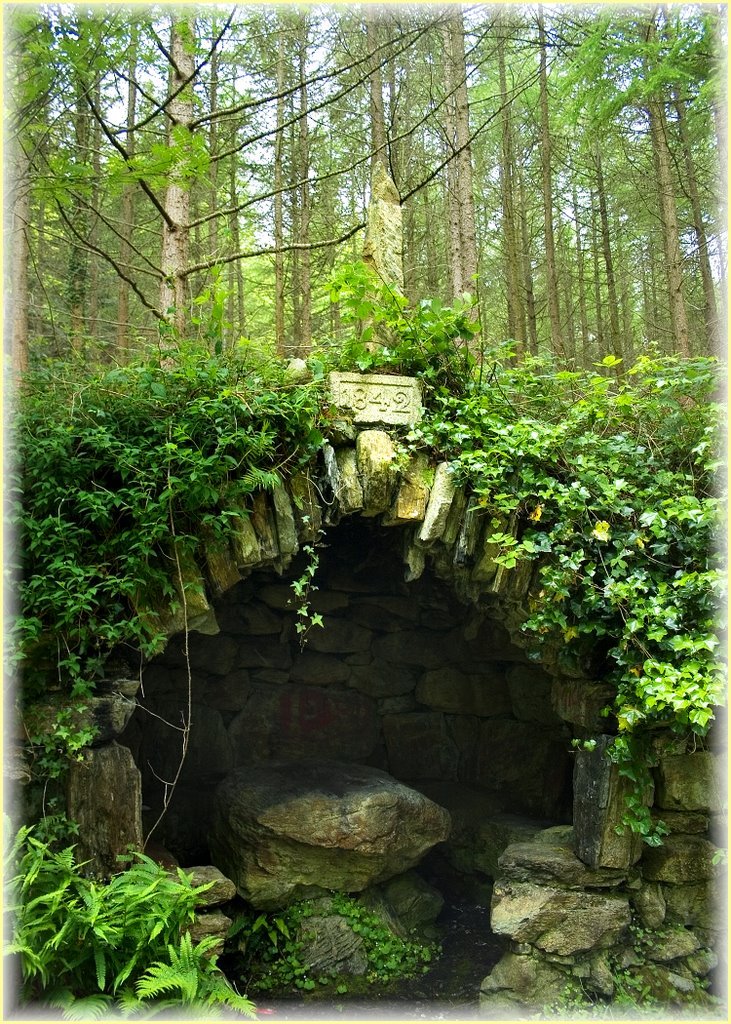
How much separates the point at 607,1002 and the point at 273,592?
4.11 meters

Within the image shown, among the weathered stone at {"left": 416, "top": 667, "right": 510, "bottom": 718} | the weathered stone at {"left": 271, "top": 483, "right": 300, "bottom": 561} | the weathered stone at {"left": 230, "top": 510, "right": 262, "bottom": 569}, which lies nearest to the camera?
the weathered stone at {"left": 230, "top": 510, "right": 262, "bottom": 569}

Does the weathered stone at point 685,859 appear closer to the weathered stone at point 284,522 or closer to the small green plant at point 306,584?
the small green plant at point 306,584

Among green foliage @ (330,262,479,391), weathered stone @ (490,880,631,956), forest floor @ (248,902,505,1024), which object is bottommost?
forest floor @ (248,902,505,1024)

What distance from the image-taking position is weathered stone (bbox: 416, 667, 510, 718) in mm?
6914

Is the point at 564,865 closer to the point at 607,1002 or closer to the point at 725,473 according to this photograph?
the point at 607,1002

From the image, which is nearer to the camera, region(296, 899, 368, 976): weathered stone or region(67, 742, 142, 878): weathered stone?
region(67, 742, 142, 878): weathered stone

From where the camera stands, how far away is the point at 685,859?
172 inches

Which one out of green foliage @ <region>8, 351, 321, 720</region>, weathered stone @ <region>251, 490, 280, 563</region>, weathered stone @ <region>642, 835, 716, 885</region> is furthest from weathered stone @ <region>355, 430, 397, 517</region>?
weathered stone @ <region>642, 835, 716, 885</region>

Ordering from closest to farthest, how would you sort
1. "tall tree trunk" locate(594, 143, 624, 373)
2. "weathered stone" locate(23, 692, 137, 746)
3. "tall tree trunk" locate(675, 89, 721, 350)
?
"weathered stone" locate(23, 692, 137, 746), "tall tree trunk" locate(675, 89, 721, 350), "tall tree trunk" locate(594, 143, 624, 373)

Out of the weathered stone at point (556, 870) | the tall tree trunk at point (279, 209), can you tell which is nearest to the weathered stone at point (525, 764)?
the weathered stone at point (556, 870)

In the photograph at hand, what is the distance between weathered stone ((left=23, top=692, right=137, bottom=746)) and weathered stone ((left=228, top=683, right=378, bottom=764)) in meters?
3.14

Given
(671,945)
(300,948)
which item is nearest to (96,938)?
(300,948)

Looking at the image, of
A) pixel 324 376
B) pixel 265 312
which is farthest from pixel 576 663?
pixel 265 312

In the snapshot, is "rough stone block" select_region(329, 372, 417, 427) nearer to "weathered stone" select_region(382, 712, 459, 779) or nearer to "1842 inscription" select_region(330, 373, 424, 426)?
"1842 inscription" select_region(330, 373, 424, 426)
